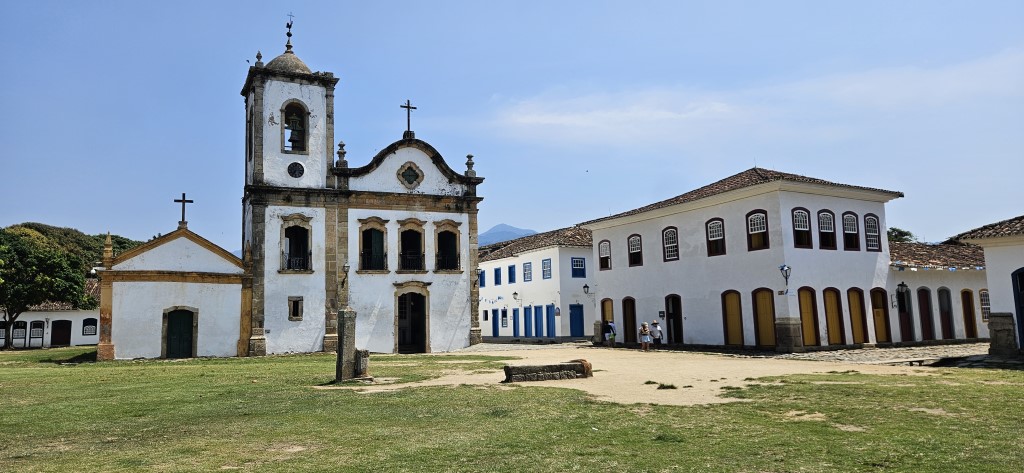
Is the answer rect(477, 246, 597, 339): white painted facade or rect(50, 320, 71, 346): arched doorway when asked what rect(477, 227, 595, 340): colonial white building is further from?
rect(50, 320, 71, 346): arched doorway

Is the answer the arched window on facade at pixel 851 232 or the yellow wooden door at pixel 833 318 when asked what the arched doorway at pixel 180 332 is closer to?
the yellow wooden door at pixel 833 318

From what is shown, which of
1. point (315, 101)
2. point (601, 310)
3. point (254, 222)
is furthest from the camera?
point (601, 310)

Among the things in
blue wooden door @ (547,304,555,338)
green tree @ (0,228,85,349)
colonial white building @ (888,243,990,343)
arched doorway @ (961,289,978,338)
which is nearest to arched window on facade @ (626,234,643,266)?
blue wooden door @ (547,304,555,338)

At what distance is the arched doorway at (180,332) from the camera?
993 inches

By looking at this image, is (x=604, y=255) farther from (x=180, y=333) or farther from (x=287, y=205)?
(x=180, y=333)

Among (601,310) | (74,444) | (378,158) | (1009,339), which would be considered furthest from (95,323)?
(1009,339)

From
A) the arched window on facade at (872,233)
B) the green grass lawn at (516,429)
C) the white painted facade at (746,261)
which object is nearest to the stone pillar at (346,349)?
the green grass lawn at (516,429)

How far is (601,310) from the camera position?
31375 mm

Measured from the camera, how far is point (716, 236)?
2569 centimetres

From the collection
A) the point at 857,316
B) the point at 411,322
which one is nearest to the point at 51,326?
the point at 411,322

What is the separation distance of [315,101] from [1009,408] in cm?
2548

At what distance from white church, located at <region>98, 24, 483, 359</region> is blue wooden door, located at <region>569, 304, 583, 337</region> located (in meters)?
8.68

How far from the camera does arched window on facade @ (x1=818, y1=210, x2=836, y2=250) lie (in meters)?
24.0

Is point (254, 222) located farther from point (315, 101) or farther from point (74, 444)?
point (74, 444)
